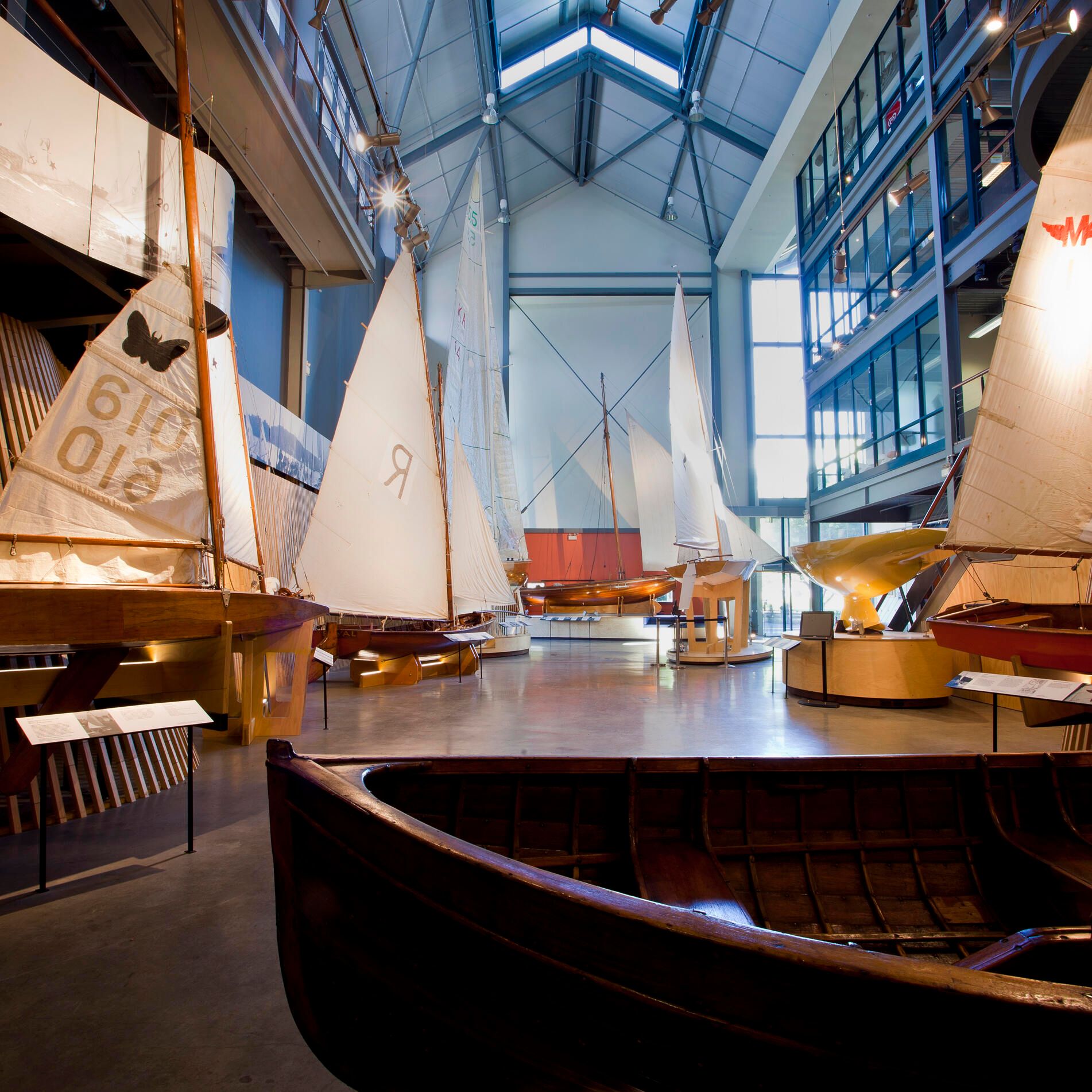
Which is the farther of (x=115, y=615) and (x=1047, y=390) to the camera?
(x=1047, y=390)

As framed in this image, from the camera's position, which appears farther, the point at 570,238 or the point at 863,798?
the point at 570,238

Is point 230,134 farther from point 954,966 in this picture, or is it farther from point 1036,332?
point 954,966

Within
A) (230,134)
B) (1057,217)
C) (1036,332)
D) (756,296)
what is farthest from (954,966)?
(756,296)

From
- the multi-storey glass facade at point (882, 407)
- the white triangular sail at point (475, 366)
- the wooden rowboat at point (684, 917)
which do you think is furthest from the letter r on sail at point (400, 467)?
the multi-storey glass facade at point (882, 407)

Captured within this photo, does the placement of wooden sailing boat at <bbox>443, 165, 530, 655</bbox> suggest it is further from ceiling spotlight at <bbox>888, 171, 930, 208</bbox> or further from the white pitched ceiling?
ceiling spotlight at <bbox>888, 171, 930, 208</bbox>

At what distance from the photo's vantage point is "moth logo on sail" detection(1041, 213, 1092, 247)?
4938 millimetres

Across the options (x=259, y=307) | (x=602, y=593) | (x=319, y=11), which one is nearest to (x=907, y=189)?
(x=319, y=11)

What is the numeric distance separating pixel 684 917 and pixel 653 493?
16.5 metres

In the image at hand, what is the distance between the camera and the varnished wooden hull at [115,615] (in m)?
2.38

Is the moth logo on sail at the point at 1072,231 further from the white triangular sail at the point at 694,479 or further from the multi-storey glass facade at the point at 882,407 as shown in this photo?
the white triangular sail at the point at 694,479

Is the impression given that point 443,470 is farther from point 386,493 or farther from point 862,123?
point 862,123

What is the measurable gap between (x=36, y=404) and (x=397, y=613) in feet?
11.0

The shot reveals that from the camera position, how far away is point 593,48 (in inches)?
656

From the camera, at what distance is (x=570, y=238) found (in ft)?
69.5
